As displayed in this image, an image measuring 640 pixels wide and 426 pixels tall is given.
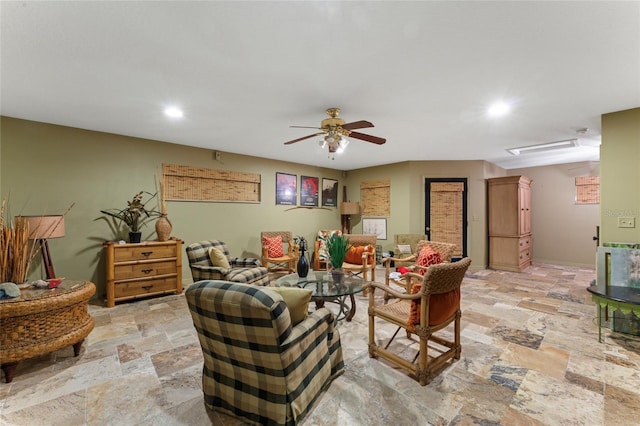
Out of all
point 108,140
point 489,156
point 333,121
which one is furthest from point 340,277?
point 489,156

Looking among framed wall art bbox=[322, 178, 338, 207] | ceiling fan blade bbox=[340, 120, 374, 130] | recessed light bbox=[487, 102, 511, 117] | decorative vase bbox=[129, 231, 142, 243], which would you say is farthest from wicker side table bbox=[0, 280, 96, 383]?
framed wall art bbox=[322, 178, 338, 207]

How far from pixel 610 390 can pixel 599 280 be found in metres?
1.65

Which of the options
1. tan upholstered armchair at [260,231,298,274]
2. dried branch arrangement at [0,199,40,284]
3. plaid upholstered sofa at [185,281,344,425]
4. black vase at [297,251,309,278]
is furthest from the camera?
tan upholstered armchair at [260,231,298,274]

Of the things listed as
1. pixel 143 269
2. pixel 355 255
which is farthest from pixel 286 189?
pixel 143 269

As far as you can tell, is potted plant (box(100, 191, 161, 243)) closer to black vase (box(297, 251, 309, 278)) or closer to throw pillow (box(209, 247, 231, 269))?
throw pillow (box(209, 247, 231, 269))

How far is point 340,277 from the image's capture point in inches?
129

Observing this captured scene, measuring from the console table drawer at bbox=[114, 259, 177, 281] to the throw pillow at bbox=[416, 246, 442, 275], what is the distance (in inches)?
144

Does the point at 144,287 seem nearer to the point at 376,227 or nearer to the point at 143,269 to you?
the point at 143,269

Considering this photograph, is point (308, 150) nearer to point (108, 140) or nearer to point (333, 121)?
point (333, 121)

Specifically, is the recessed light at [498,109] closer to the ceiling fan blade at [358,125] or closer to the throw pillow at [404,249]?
the ceiling fan blade at [358,125]

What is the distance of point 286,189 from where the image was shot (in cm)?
630

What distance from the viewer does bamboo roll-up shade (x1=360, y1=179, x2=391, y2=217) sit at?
675cm

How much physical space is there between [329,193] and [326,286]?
14.7ft

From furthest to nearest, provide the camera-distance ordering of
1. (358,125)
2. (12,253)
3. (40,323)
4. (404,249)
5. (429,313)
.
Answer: (404,249), (358,125), (12,253), (40,323), (429,313)
